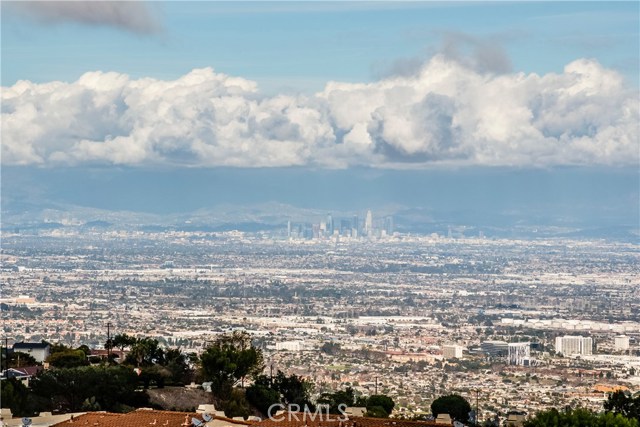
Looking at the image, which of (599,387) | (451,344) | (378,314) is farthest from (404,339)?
(599,387)

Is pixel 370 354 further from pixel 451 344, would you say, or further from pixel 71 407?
pixel 71 407

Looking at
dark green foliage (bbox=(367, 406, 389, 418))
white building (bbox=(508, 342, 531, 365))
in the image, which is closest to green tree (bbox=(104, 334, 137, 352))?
dark green foliage (bbox=(367, 406, 389, 418))

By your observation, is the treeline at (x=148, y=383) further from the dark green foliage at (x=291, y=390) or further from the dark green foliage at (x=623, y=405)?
the dark green foliage at (x=623, y=405)

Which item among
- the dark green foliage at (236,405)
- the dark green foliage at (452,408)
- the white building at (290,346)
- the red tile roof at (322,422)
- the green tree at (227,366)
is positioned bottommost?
the dark green foliage at (452,408)

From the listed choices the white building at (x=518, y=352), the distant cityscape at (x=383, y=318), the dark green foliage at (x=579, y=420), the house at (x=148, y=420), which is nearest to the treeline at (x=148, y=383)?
the house at (x=148, y=420)

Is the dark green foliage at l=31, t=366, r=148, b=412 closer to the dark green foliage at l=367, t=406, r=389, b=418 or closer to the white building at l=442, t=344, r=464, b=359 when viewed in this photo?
the dark green foliage at l=367, t=406, r=389, b=418

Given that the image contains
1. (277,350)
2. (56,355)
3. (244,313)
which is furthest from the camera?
(244,313)
